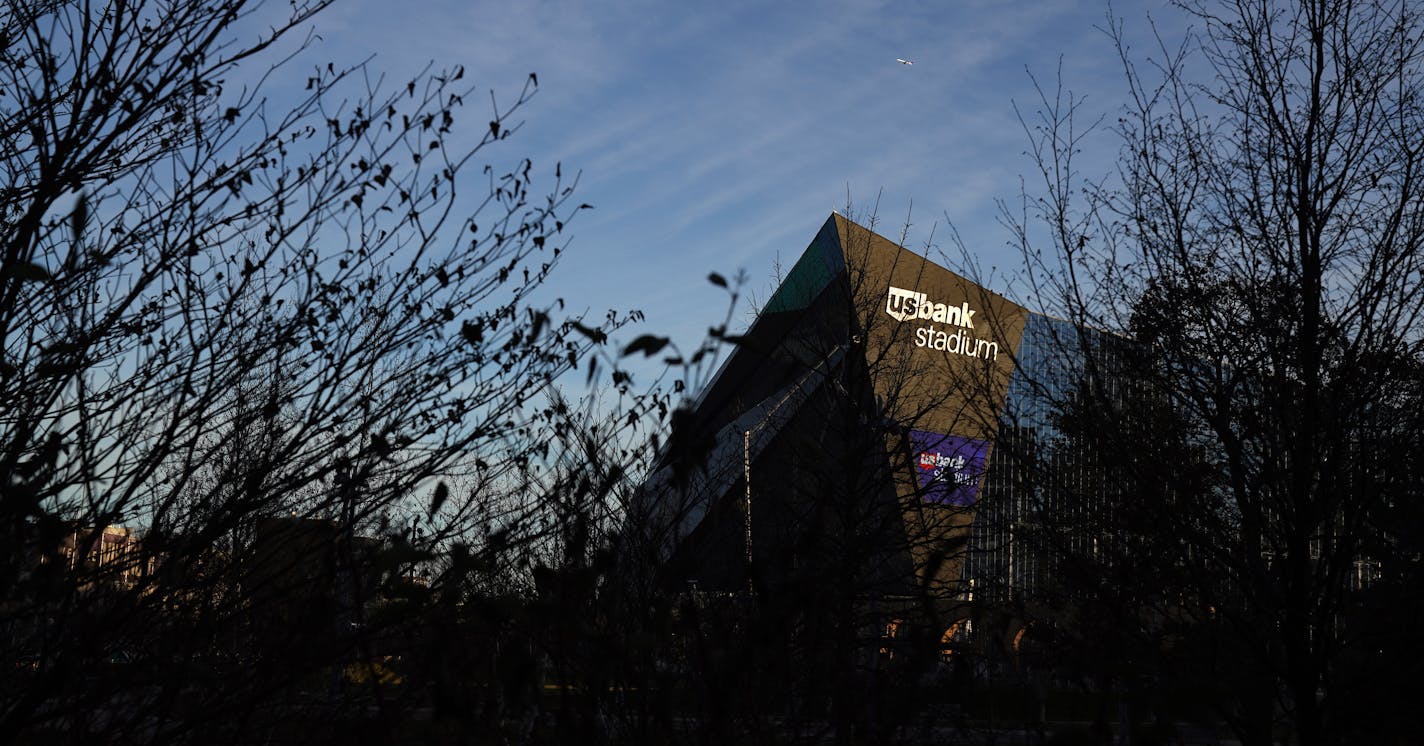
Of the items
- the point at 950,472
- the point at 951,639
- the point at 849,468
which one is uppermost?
the point at 950,472

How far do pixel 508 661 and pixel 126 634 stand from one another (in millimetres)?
1883

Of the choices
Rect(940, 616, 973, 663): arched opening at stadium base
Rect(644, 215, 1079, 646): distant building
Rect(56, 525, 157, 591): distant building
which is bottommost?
Rect(940, 616, 973, 663): arched opening at stadium base

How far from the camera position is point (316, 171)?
4352mm

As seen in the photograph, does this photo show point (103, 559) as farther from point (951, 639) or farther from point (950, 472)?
point (950, 472)

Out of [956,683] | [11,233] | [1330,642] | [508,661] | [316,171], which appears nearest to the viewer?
[508,661]

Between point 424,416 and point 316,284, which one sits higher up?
point 316,284

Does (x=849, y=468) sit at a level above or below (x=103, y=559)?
above

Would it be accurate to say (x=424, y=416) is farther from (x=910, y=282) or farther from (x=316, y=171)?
(x=910, y=282)

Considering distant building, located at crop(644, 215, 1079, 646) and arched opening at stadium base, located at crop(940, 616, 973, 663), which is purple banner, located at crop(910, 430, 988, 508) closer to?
distant building, located at crop(644, 215, 1079, 646)

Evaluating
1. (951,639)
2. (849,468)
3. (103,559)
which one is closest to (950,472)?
(951,639)

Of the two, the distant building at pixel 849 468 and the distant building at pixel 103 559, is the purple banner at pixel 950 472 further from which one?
the distant building at pixel 103 559

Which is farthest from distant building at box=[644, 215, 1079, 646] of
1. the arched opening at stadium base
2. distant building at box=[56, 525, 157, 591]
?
distant building at box=[56, 525, 157, 591]

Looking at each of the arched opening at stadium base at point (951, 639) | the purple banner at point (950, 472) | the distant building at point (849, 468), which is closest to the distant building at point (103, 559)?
the distant building at point (849, 468)

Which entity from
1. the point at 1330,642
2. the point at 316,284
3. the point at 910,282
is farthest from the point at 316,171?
the point at 910,282
